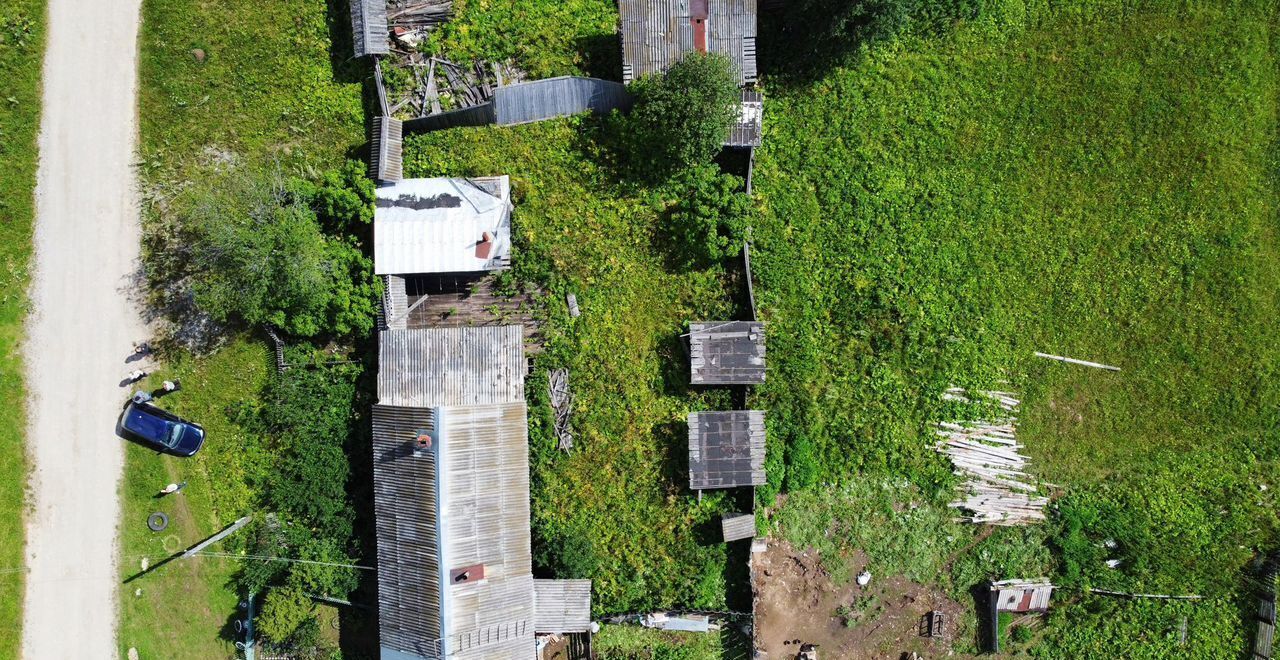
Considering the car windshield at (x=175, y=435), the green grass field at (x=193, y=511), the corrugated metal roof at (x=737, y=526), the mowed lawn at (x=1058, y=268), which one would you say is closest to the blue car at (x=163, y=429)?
the car windshield at (x=175, y=435)

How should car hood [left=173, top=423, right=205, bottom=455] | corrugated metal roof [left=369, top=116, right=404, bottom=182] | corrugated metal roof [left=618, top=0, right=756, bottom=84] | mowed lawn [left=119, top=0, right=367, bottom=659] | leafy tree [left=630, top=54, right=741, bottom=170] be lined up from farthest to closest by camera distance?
mowed lawn [left=119, top=0, right=367, bottom=659]
car hood [left=173, top=423, right=205, bottom=455]
corrugated metal roof [left=369, top=116, right=404, bottom=182]
corrugated metal roof [left=618, top=0, right=756, bottom=84]
leafy tree [left=630, top=54, right=741, bottom=170]

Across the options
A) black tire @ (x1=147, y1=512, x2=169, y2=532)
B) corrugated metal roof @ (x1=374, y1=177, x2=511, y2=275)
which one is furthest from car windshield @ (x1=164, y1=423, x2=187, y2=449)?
corrugated metal roof @ (x1=374, y1=177, x2=511, y2=275)

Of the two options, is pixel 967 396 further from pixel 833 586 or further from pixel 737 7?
pixel 737 7

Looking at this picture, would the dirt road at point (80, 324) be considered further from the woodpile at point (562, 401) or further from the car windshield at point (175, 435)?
the woodpile at point (562, 401)

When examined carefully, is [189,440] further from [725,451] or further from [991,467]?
[991,467]

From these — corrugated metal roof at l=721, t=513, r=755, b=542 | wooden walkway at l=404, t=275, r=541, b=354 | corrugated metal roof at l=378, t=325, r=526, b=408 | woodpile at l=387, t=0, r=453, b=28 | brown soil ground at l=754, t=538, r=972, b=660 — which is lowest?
brown soil ground at l=754, t=538, r=972, b=660

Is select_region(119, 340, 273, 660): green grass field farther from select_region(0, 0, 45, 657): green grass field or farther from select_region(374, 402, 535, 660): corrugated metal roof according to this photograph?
select_region(374, 402, 535, 660): corrugated metal roof

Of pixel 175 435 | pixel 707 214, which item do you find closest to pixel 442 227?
pixel 707 214
